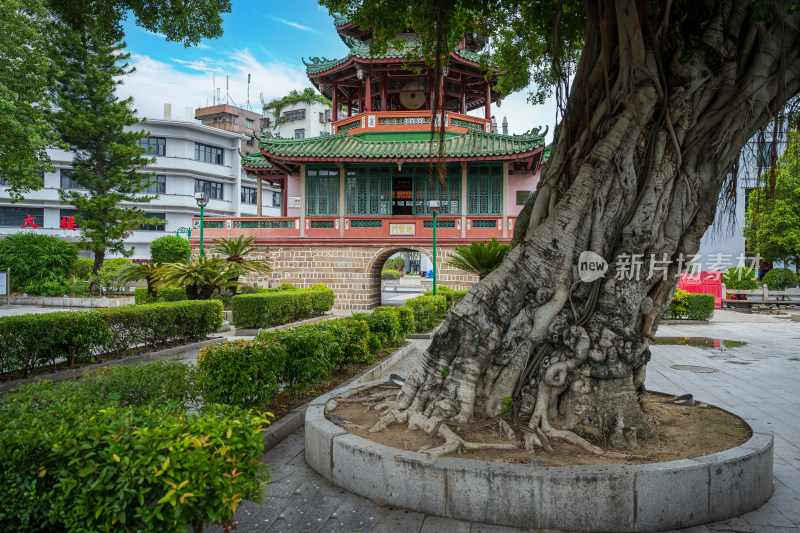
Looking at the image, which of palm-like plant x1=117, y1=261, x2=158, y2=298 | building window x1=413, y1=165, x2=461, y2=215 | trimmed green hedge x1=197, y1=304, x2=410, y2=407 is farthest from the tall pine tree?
trimmed green hedge x1=197, y1=304, x2=410, y2=407

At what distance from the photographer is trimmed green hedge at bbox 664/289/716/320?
16953 mm

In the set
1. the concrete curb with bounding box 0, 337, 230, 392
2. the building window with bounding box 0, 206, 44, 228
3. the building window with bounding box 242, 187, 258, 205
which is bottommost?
the concrete curb with bounding box 0, 337, 230, 392

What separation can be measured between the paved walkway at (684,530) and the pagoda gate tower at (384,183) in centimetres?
1164

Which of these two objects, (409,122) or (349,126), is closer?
(409,122)

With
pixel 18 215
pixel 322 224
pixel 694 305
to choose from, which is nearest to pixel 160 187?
pixel 18 215

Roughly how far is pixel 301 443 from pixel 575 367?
2.62 metres

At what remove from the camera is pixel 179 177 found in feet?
136

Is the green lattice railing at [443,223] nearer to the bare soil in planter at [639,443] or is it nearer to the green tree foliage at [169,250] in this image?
the green tree foliage at [169,250]

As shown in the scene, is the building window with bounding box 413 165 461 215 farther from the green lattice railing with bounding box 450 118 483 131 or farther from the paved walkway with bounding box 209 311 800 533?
the paved walkway with bounding box 209 311 800 533

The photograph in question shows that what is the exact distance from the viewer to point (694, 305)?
56.0 ft

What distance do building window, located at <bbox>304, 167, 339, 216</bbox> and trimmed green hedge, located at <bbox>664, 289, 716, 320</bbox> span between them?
1348 cm

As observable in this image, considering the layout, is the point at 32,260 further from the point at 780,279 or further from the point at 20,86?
the point at 780,279

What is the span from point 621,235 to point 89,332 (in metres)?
8.27

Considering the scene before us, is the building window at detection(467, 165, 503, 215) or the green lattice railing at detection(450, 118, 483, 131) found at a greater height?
the green lattice railing at detection(450, 118, 483, 131)
